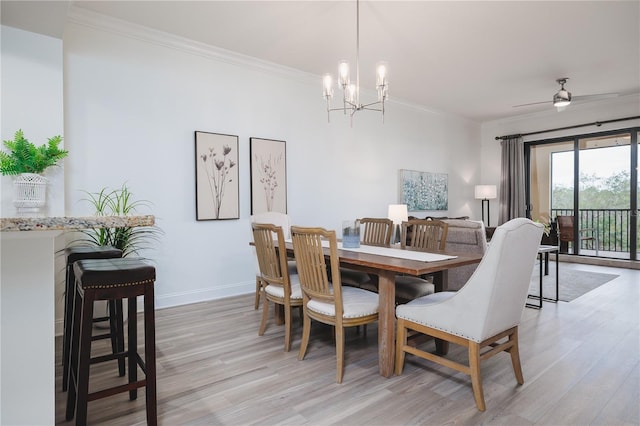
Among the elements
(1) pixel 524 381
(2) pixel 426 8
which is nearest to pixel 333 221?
(2) pixel 426 8

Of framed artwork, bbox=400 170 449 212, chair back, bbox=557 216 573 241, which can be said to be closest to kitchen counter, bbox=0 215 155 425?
framed artwork, bbox=400 170 449 212

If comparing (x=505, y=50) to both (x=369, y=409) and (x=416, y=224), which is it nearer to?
(x=416, y=224)

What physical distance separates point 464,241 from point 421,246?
74 cm

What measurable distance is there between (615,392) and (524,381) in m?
0.45

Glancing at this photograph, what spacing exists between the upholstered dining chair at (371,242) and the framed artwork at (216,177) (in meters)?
1.55

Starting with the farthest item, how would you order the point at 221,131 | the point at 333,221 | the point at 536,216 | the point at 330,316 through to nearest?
1. the point at 536,216
2. the point at 333,221
3. the point at 221,131
4. the point at 330,316

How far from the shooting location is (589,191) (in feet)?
22.2

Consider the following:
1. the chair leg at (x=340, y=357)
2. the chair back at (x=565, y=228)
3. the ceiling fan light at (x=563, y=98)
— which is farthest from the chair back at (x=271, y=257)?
the chair back at (x=565, y=228)

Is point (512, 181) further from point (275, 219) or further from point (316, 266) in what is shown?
point (316, 266)

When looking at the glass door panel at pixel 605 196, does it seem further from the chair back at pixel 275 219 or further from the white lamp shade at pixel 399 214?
the chair back at pixel 275 219

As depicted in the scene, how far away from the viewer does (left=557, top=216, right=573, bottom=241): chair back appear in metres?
6.82

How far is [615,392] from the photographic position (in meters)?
2.05

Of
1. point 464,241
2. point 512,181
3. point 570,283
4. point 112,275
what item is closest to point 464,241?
point 464,241

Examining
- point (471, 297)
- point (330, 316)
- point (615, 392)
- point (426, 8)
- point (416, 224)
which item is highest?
point (426, 8)
